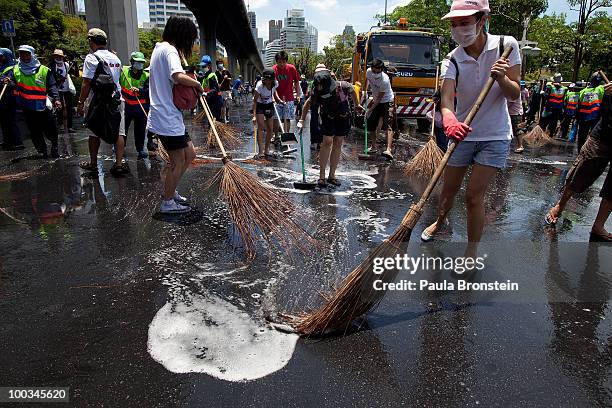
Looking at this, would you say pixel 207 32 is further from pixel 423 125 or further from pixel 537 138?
pixel 537 138

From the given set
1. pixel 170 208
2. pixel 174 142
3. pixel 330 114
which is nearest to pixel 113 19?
pixel 330 114

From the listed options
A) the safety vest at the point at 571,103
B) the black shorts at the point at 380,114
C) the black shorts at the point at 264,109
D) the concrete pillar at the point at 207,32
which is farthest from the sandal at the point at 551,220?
the concrete pillar at the point at 207,32

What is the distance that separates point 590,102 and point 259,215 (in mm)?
8384

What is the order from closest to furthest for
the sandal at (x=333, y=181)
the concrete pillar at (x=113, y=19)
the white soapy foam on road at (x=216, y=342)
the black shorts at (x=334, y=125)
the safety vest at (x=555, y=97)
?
the white soapy foam on road at (x=216, y=342)
the black shorts at (x=334, y=125)
the sandal at (x=333, y=181)
the safety vest at (x=555, y=97)
the concrete pillar at (x=113, y=19)

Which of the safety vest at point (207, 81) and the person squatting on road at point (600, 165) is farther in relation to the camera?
the safety vest at point (207, 81)

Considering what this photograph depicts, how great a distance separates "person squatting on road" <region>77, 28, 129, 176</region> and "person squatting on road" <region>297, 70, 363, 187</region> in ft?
8.31

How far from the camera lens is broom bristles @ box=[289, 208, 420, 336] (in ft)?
8.08

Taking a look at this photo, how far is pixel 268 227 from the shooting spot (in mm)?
3889

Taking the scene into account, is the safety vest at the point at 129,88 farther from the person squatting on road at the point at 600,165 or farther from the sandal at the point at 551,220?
the person squatting on road at the point at 600,165

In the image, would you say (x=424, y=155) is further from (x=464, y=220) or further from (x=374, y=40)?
(x=374, y=40)

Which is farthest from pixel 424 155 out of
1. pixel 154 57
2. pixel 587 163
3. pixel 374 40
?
pixel 374 40

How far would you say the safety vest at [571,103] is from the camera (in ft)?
39.0

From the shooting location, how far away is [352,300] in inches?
97.4

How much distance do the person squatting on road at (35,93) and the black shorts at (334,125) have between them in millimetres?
4898
